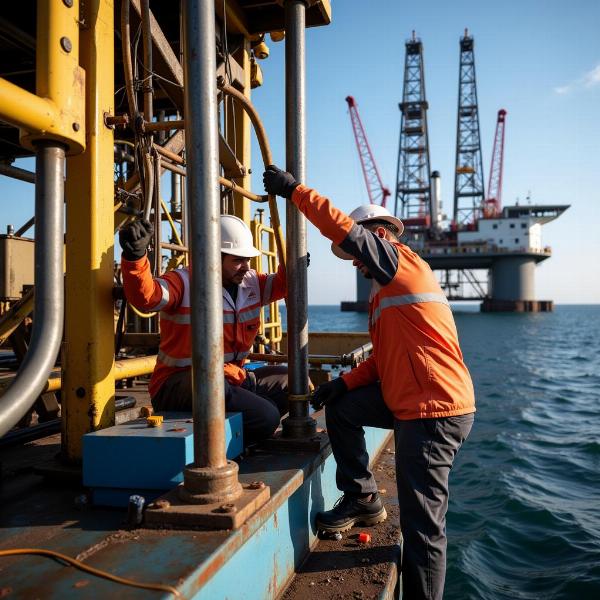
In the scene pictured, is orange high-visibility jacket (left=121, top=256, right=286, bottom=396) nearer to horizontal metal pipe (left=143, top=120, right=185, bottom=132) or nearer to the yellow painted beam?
the yellow painted beam

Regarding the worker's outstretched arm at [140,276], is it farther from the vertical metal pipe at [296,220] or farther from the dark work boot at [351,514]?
the dark work boot at [351,514]

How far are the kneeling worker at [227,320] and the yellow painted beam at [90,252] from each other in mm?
176

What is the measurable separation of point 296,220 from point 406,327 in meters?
0.83

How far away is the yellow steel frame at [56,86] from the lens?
1.90 meters

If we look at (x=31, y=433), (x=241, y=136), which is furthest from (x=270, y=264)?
(x=31, y=433)

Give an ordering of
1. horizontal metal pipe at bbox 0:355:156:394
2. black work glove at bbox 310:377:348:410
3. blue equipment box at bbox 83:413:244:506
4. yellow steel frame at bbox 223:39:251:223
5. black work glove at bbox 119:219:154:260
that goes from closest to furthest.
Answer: blue equipment box at bbox 83:413:244:506
black work glove at bbox 119:219:154:260
black work glove at bbox 310:377:348:410
horizontal metal pipe at bbox 0:355:156:394
yellow steel frame at bbox 223:39:251:223

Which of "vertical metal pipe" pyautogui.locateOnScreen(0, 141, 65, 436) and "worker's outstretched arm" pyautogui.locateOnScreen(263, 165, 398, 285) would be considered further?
"worker's outstretched arm" pyautogui.locateOnScreen(263, 165, 398, 285)

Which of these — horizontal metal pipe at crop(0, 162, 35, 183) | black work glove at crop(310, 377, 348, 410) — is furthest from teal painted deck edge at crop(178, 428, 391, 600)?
horizontal metal pipe at crop(0, 162, 35, 183)

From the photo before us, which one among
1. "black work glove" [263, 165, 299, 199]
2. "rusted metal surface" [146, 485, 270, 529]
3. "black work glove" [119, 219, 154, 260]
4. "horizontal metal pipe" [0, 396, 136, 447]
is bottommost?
"horizontal metal pipe" [0, 396, 136, 447]

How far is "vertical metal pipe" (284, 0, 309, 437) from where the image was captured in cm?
285

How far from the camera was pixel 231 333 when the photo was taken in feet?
10.5

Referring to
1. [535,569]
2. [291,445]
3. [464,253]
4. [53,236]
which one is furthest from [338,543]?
[464,253]

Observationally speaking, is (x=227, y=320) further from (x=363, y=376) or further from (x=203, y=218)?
(x=203, y=218)

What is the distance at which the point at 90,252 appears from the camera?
2547 mm
